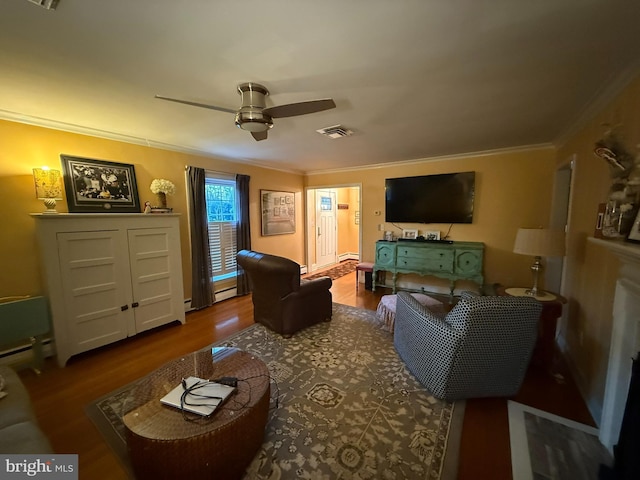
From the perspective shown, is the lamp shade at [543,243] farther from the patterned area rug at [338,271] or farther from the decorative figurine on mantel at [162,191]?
the decorative figurine on mantel at [162,191]

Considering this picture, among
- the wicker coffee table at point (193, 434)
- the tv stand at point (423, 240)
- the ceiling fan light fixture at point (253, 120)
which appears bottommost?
the wicker coffee table at point (193, 434)

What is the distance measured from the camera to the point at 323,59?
1.53m

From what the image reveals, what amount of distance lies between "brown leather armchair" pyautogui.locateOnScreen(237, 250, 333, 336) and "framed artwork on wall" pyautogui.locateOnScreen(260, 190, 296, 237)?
1968mm

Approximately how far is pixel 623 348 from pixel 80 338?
436 cm

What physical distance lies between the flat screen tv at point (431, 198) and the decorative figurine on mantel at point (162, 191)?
3.53m

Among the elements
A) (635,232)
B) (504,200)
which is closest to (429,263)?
(504,200)

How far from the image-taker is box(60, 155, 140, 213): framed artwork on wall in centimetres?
276

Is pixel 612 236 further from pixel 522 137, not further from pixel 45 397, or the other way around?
pixel 45 397

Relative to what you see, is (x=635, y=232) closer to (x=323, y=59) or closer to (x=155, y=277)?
(x=323, y=59)

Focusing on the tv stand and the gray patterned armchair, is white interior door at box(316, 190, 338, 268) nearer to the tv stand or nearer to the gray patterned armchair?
the tv stand

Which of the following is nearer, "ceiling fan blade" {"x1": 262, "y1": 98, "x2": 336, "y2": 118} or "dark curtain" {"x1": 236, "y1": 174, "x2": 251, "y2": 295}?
"ceiling fan blade" {"x1": 262, "y1": 98, "x2": 336, "y2": 118}

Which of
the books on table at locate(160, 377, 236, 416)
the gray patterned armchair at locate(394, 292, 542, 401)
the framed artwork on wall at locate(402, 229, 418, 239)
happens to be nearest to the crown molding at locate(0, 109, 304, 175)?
the books on table at locate(160, 377, 236, 416)

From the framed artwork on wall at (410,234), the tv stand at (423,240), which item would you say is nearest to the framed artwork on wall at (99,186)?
the tv stand at (423,240)

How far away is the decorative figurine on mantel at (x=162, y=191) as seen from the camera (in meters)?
3.27
